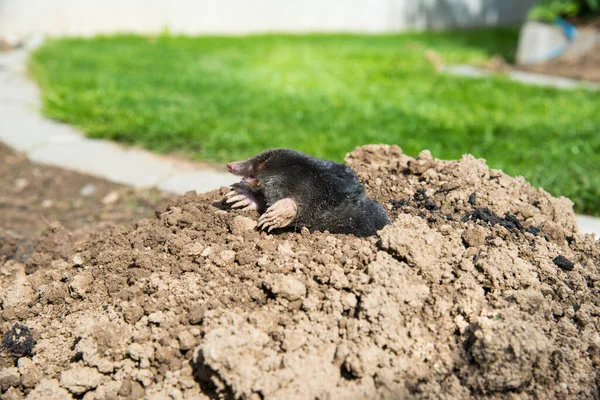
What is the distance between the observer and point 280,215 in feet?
7.10

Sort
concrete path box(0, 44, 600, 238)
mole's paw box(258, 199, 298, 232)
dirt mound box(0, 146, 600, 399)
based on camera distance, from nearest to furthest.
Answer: dirt mound box(0, 146, 600, 399)
mole's paw box(258, 199, 298, 232)
concrete path box(0, 44, 600, 238)

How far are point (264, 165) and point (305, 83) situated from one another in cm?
473

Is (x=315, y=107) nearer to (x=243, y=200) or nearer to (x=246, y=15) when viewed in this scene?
(x=243, y=200)

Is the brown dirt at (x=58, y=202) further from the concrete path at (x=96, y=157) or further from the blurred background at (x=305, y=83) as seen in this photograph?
the blurred background at (x=305, y=83)

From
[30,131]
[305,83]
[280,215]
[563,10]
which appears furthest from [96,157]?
[563,10]

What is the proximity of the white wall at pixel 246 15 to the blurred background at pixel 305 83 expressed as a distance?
0.03 m

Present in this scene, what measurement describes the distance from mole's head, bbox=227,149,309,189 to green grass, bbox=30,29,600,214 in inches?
75.1

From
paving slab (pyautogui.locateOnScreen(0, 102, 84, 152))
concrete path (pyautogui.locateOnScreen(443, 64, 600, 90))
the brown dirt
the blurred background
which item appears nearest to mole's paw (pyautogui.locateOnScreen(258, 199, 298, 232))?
the brown dirt

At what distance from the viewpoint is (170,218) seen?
2.41 meters

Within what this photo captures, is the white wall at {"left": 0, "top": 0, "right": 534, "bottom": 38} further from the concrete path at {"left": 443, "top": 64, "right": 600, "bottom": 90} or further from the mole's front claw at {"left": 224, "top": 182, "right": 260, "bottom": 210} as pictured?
the mole's front claw at {"left": 224, "top": 182, "right": 260, "bottom": 210}

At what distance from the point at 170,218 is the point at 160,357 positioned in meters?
0.70

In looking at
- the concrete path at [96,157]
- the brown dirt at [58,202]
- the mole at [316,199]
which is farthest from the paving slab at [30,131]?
the mole at [316,199]

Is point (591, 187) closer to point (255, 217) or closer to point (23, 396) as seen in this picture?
point (255, 217)

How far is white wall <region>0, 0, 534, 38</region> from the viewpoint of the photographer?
10023 mm
